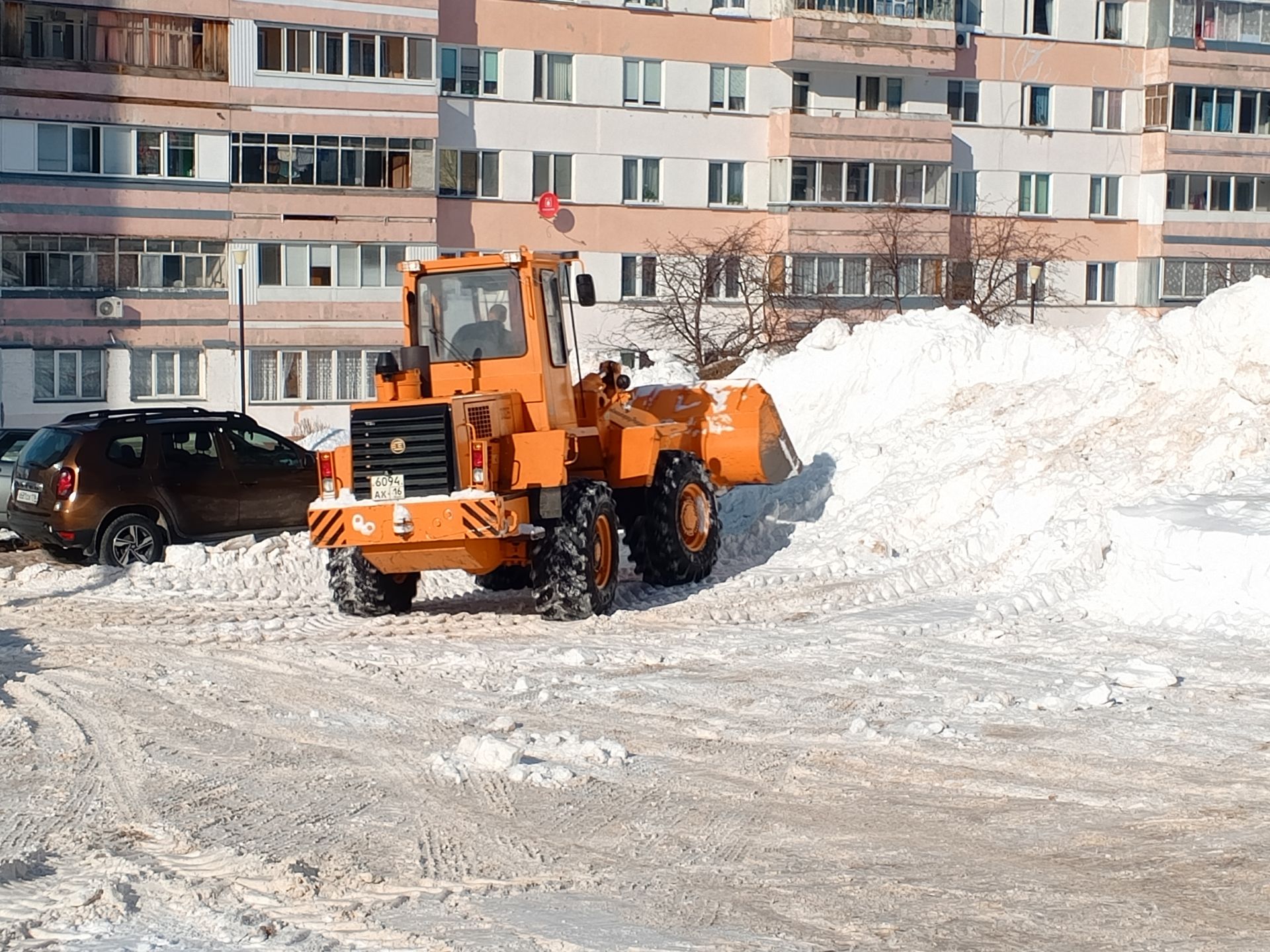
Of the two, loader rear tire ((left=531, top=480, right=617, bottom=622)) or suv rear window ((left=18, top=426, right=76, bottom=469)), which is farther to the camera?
suv rear window ((left=18, top=426, right=76, bottom=469))

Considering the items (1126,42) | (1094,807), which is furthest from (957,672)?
(1126,42)

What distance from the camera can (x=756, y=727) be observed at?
10656 millimetres

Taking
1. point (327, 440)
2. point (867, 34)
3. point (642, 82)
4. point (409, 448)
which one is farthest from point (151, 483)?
point (867, 34)

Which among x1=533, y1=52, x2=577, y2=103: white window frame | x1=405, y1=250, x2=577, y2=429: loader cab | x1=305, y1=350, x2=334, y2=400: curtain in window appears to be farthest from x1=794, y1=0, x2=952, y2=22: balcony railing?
x1=405, y1=250, x2=577, y2=429: loader cab

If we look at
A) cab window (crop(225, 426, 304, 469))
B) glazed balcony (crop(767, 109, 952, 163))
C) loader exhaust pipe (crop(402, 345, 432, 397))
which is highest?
glazed balcony (crop(767, 109, 952, 163))

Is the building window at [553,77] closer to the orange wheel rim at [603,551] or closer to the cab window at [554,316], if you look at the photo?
the cab window at [554,316]

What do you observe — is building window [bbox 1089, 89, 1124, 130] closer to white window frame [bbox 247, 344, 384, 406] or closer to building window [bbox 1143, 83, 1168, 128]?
building window [bbox 1143, 83, 1168, 128]

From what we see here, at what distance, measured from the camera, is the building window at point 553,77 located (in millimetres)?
45625

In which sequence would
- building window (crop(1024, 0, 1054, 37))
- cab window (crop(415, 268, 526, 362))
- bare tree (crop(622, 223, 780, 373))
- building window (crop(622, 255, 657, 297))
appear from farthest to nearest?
building window (crop(1024, 0, 1054, 37)) → building window (crop(622, 255, 657, 297)) → bare tree (crop(622, 223, 780, 373)) → cab window (crop(415, 268, 526, 362))

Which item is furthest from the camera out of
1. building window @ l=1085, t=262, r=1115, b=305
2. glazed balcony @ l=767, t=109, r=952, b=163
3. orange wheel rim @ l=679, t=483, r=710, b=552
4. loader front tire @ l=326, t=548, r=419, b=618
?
building window @ l=1085, t=262, r=1115, b=305

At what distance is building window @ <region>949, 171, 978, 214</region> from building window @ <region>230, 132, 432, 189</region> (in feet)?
49.9

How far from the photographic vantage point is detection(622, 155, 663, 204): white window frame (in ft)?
154

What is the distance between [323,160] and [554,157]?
604cm

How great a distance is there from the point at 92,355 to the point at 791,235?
1758 centimetres
